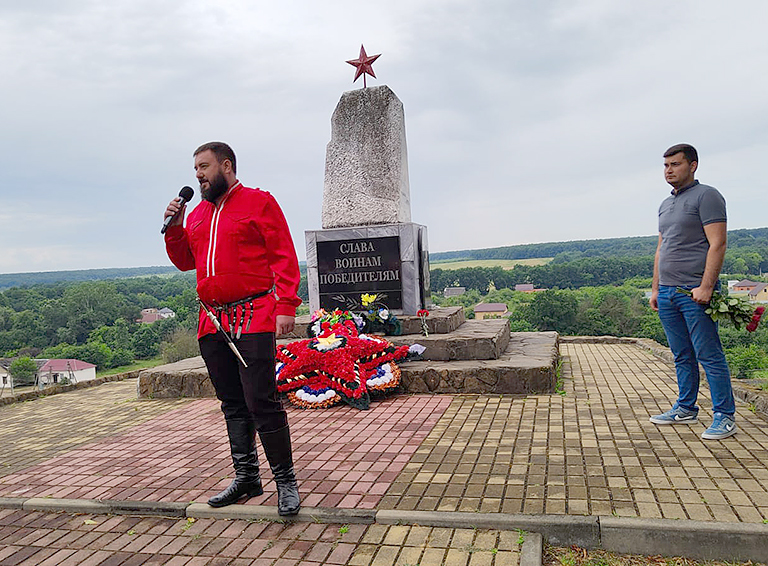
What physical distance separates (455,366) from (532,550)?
328 cm

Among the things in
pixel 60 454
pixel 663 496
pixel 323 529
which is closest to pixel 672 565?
pixel 663 496

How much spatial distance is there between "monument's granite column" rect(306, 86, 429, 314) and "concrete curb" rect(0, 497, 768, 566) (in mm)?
3976

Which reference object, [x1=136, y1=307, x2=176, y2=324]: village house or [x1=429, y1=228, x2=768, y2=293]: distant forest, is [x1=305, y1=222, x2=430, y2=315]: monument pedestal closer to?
[x1=429, y1=228, x2=768, y2=293]: distant forest

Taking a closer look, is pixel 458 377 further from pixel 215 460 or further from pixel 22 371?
pixel 22 371

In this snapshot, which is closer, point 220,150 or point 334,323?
point 220,150

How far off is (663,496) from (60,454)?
3809mm

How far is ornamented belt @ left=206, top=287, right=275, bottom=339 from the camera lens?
276cm

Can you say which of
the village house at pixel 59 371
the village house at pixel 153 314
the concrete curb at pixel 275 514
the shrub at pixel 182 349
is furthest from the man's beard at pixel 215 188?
the village house at pixel 153 314

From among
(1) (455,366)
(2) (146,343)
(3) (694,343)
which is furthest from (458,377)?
(2) (146,343)

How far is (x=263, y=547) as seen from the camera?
7.98ft

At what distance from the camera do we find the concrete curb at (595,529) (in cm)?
223

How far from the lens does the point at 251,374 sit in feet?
8.94

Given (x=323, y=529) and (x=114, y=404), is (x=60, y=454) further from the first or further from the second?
(x=323, y=529)

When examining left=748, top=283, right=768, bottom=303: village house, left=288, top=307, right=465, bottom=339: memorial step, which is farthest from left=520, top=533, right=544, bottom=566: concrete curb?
left=748, top=283, right=768, bottom=303: village house
